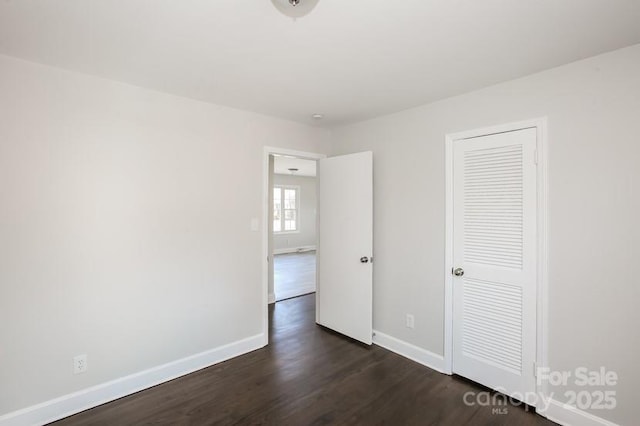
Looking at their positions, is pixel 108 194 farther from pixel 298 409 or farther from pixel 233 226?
pixel 298 409

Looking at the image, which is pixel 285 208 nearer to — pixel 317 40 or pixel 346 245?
pixel 346 245

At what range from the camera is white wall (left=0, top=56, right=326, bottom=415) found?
2.03 meters

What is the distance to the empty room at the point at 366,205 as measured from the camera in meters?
1.77

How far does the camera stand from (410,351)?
119 inches

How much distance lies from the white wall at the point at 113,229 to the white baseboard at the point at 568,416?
256 cm

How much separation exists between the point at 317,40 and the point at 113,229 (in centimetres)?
206

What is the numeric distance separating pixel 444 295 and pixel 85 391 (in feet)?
9.75

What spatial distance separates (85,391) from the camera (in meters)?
→ 2.24

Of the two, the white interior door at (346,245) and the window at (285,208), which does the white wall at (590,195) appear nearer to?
the white interior door at (346,245)

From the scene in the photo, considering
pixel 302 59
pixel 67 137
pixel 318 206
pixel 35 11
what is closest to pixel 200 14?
pixel 302 59

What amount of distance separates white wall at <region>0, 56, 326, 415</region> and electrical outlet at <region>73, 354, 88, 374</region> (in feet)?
0.11

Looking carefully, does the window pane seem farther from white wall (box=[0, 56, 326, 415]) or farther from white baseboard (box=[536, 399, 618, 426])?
white baseboard (box=[536, 399, 618, 426])

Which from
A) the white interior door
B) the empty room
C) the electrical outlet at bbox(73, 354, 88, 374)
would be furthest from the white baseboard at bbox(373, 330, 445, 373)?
the electrical outlet at bbox(73, 354, 88, 374)

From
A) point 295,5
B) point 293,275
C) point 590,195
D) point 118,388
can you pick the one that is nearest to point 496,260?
point 590,195
